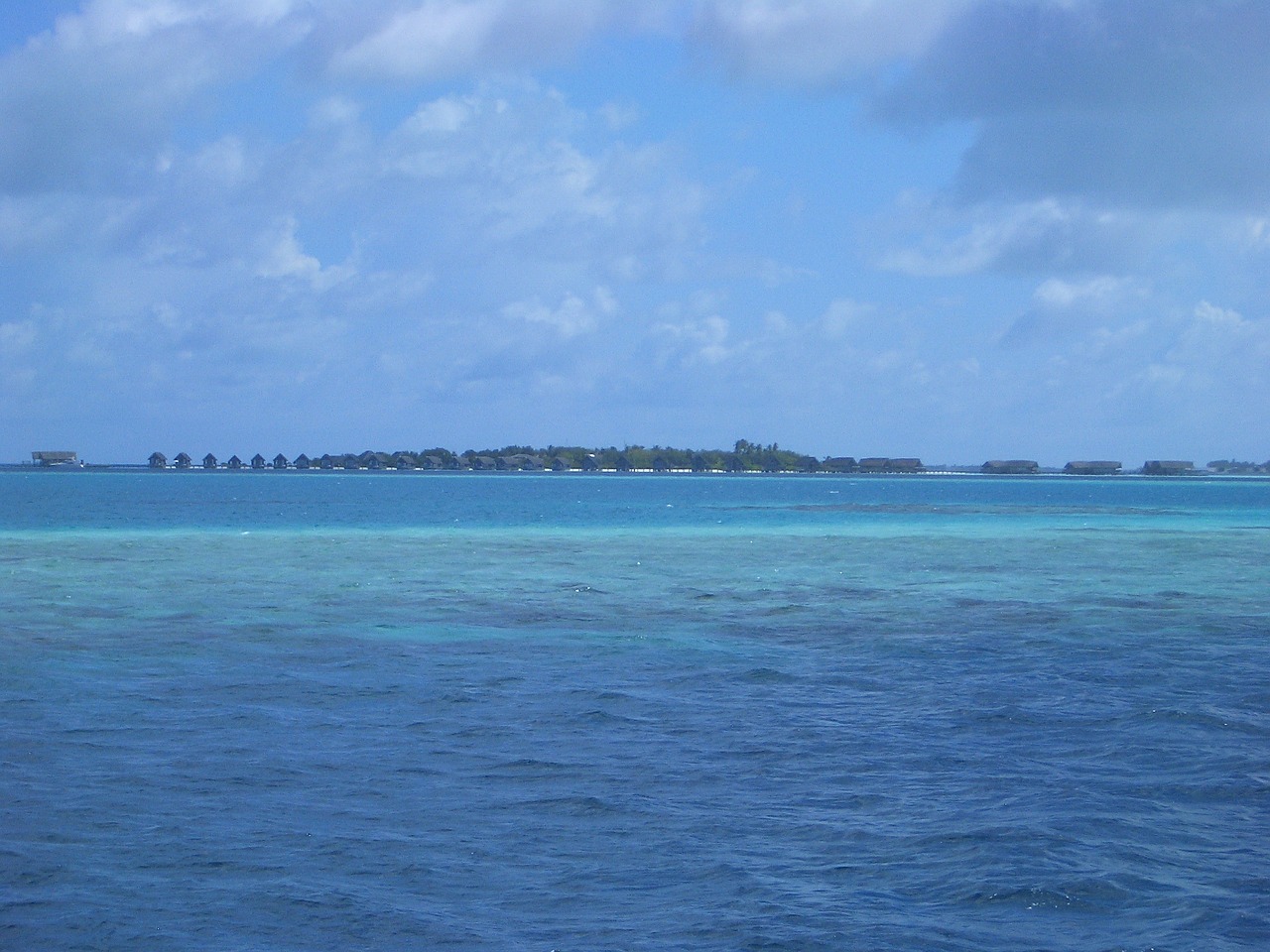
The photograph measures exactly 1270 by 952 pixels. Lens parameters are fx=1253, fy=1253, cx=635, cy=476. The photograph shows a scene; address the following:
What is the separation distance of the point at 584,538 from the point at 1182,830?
4652 cm

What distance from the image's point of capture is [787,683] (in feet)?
58.9

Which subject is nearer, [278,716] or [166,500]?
[278,716]

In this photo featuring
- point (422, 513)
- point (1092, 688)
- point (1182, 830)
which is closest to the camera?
point (1182, 830)

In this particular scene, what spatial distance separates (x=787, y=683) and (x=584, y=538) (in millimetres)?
39443

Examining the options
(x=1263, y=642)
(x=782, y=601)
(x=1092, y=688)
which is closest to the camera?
(x=1092, y=688)

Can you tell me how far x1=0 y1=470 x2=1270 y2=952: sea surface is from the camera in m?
9.26

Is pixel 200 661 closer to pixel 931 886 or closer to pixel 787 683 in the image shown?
pixel 787 683

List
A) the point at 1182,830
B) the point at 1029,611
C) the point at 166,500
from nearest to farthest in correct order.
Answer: the point at 1182,830, the point at 1029,611, the point at 166,500

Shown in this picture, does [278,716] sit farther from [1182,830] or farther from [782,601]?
[782,601]

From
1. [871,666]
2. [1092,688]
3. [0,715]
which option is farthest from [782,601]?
[0,715]

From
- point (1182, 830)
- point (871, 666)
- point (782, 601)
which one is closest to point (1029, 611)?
point (782, 601)

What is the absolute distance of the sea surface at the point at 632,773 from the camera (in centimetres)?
926

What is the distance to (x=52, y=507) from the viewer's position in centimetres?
9069

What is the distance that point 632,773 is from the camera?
1292 centimetres
